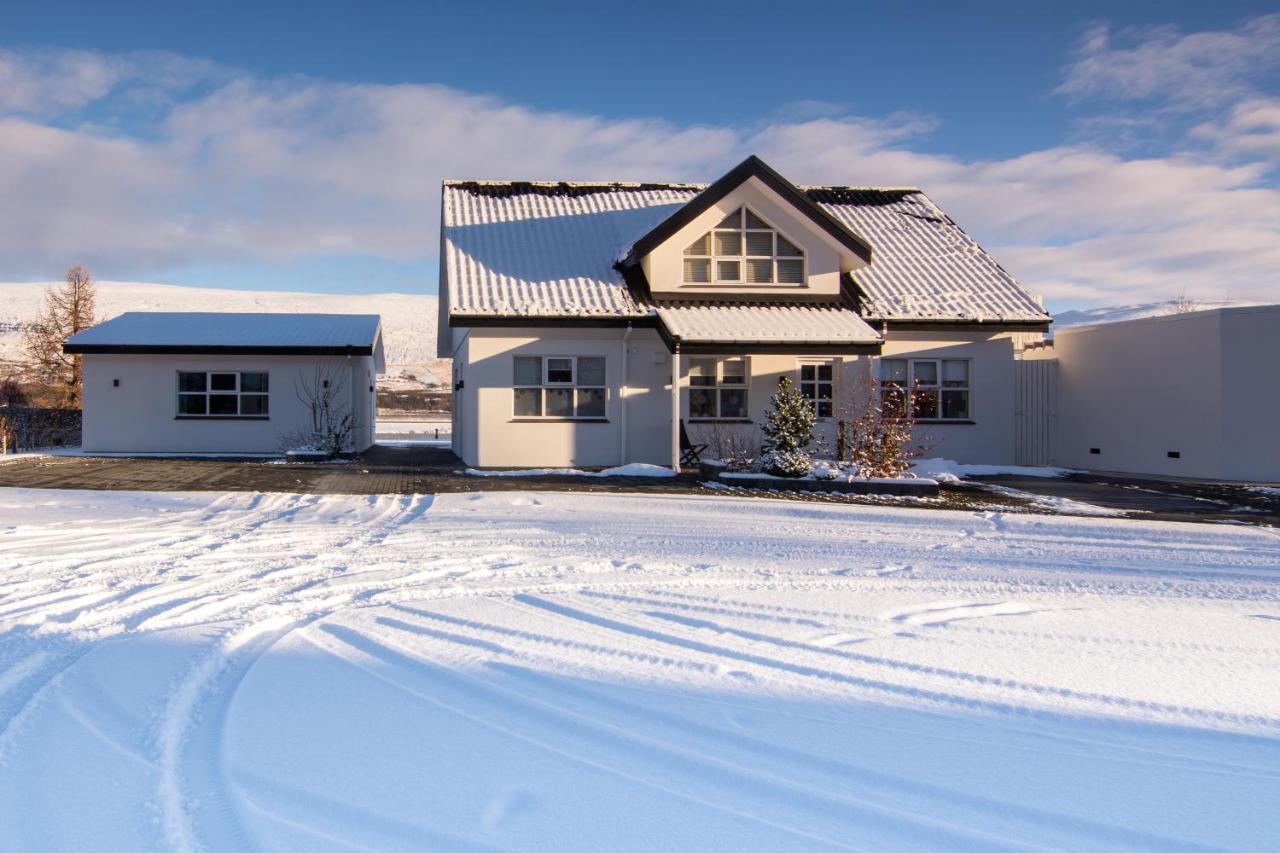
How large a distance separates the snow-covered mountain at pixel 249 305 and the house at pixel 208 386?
251 ft

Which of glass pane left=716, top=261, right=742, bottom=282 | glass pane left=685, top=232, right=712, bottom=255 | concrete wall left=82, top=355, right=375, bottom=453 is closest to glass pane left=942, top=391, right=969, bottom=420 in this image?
glass pane left=716, top=261, right=742, bottom=282

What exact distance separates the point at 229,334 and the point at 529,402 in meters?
9.21

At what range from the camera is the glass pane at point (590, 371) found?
1786cm

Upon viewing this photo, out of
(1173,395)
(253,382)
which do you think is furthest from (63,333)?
(1173,395)

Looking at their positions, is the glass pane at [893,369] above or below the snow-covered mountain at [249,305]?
below

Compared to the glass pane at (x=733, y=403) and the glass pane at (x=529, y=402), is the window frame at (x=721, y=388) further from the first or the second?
the glass pane at (x=529, y=402)

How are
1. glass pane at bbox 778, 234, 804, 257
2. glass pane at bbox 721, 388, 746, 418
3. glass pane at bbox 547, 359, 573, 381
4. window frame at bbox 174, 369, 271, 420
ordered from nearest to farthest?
glass pane at bbox 547, 359, 573, 381 < glass pane at bbox 721, 388, 746, 418 < glass pane at bbox 778, 234, 804, 257 < window frame at bbox 174, 369, 271, 420

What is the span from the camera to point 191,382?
21938 millimetres

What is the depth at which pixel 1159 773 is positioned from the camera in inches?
145

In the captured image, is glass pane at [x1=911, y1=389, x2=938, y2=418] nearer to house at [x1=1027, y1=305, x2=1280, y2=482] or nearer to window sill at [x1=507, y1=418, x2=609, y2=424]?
house at [x1=1027, y1=305, x2=1280, y2=482]

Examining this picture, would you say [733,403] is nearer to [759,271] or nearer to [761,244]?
[759,271]

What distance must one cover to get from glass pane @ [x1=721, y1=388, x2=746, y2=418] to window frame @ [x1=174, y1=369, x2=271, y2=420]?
11076mm

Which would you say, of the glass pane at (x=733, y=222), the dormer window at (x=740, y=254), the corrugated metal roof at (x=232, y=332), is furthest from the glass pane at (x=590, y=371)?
the corrugated metal roof at (x=232, y=332)

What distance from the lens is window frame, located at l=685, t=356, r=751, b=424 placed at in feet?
59.5
